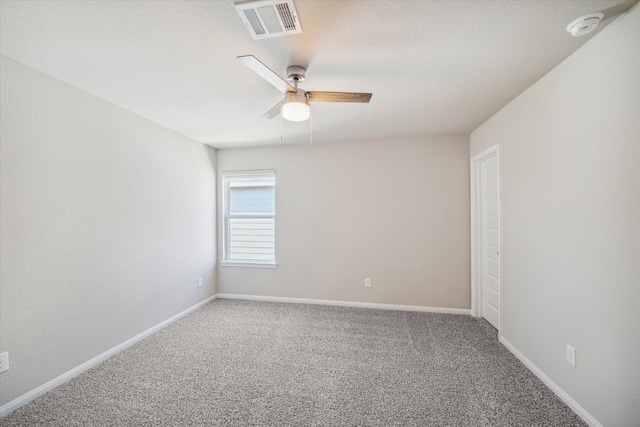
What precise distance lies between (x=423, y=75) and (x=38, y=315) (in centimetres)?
339

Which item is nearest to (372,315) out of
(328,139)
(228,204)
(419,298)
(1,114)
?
(419,298)

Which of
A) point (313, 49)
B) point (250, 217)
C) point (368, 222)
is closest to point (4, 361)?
point (250, 217)

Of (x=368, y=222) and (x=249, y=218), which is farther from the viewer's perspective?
(x=249, y=218)

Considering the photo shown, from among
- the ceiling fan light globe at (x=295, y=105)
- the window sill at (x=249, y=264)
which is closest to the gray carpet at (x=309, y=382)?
the window sill at (x=249, y=264)

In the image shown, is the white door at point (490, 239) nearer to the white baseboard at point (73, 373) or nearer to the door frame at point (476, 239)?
the door frame at point (476, 239)

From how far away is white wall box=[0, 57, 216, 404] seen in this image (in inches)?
72.5

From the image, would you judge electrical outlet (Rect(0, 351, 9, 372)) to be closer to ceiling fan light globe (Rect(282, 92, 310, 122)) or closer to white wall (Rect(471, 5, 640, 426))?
ceiling fan light globe (Rect(282, 92, 310, 122))

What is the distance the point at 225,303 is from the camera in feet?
13.0

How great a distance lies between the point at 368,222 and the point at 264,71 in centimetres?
266

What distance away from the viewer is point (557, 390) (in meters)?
1.92

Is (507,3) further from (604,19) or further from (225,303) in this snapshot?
(225,303)

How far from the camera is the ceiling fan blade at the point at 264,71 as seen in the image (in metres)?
1.38

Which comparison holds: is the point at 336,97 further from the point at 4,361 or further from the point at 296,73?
the point at 4,361

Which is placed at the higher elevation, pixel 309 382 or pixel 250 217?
pixel 250 217
